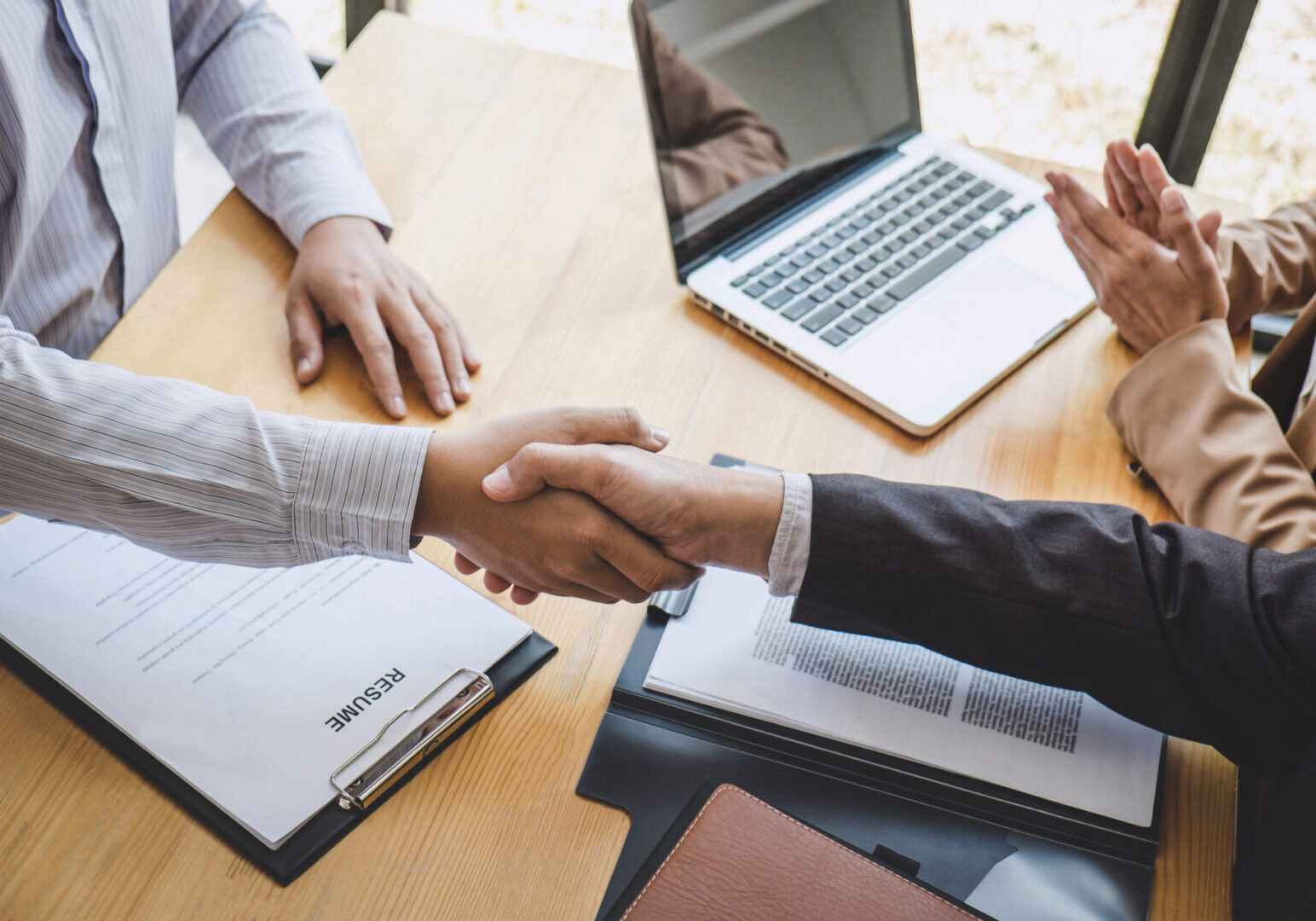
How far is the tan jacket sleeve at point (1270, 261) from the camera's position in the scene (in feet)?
3.53

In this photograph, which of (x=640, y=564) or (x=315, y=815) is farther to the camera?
(x=640, y=564)

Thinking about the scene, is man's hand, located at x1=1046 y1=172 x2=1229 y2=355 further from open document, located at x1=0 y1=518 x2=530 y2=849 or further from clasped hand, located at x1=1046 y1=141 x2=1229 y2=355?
open document, located at x1=0 y1=518 x2=530 y2=849

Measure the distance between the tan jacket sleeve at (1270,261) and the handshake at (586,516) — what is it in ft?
2.04

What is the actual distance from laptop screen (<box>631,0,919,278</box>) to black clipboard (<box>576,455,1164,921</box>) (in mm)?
532

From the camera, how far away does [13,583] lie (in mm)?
787

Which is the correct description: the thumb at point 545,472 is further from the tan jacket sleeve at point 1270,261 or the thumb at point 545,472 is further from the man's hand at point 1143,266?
the tan jacket sleeve at point 1270,261

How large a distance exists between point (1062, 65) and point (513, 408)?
66.6 inches

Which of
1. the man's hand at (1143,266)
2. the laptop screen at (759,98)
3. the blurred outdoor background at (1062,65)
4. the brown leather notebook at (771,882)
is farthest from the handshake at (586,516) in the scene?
the blurred outdoor background at (1062,65)

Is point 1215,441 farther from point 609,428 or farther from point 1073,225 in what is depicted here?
point 609,428

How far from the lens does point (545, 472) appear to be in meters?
0.81

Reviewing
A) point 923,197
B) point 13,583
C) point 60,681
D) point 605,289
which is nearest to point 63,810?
point 60,681

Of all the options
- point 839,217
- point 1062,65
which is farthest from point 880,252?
point 1062,65

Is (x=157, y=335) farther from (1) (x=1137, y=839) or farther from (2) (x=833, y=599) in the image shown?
(1) (x=1137, y=839)

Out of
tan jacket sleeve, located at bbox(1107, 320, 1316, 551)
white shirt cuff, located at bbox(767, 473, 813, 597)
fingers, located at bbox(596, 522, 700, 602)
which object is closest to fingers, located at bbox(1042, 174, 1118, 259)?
tan jacket sleeve, located at bbox(1107, 320, 1316, 551)
